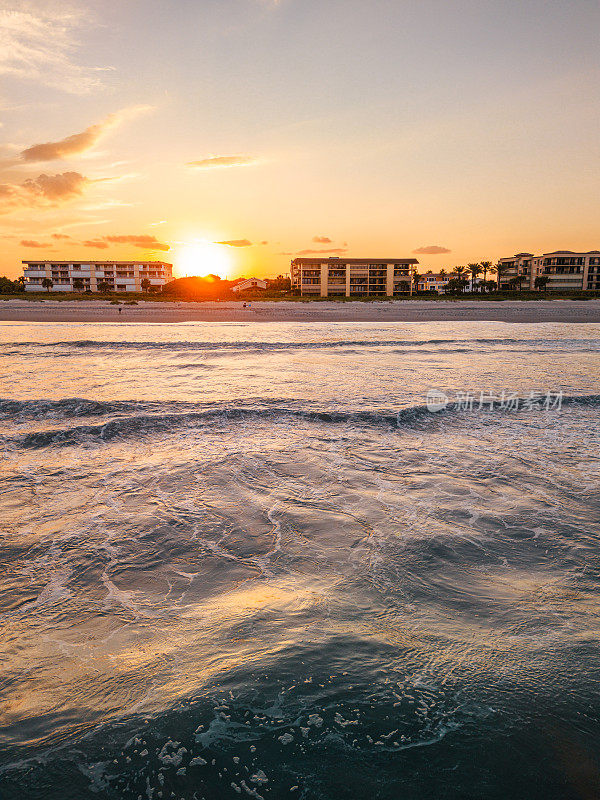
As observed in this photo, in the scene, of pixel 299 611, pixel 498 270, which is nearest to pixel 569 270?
pixel 498 270

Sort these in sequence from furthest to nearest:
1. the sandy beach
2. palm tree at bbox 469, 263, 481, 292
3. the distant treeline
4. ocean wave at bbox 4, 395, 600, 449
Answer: palm tree at bbox 469, 263, 481, 292
the distant treeline
the sandy beach
ocean wave at bbox 4, 395, 600, 449

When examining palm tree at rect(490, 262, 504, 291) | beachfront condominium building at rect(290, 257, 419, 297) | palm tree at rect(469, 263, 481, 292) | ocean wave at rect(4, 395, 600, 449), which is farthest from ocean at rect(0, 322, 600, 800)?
palm tree at rect(469, 263, 481, 292)

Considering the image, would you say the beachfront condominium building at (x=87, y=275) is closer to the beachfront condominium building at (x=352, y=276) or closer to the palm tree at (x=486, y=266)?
the beachfront condominium building at (x=352, y=276)

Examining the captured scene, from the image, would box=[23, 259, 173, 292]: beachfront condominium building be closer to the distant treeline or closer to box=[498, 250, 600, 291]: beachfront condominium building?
the distant treeline

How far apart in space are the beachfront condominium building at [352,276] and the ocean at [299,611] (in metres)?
118

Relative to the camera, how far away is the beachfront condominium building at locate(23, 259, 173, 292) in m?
144

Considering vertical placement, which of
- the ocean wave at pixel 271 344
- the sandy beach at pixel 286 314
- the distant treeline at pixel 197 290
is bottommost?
the ocean wave at pixel 271 344

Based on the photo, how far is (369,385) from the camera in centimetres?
1329

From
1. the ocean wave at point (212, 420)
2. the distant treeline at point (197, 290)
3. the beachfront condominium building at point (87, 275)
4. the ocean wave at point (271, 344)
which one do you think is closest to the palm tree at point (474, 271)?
the distant treeline at point (197, 290)

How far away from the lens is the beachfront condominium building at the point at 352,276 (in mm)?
122750

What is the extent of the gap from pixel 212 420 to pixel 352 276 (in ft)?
392

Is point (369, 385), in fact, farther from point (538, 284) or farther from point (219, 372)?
point (538, 284)

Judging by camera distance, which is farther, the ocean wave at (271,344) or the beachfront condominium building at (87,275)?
the beachfront condominium building at (87,275)

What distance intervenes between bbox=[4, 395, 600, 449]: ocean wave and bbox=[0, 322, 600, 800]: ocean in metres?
0.11
